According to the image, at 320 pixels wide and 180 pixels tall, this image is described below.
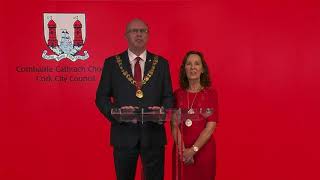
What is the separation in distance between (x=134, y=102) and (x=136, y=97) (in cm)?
3

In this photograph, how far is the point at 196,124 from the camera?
2.56m

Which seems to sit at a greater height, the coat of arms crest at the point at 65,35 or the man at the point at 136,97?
the coat of arms crest at the point at 65,35

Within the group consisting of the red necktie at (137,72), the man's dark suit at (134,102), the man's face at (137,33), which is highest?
the man's face at (137,33)

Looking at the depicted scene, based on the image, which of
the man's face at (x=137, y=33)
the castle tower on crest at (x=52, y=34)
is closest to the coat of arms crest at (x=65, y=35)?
the castle tower on crest at (x=52, y=34)

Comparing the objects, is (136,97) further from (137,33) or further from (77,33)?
(77,33)

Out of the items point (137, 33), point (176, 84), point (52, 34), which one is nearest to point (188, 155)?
point (137, 33)

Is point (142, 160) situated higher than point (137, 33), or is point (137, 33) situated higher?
point (137, 33)

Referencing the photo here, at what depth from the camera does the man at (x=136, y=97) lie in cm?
237

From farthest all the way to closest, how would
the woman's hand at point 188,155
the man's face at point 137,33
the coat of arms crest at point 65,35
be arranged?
the coat of arms crest at point 65,35 → the woman's hand at point 188,155 → the man's face at point 137,33

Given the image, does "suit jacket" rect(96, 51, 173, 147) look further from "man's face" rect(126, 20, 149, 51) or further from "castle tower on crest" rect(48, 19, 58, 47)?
"castle tower on crest" rect(48, 19, 58, 47)

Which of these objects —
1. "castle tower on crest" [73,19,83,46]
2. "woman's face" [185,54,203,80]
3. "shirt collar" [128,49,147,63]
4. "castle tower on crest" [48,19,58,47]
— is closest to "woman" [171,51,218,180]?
"woman's face" [185,54,203,80]

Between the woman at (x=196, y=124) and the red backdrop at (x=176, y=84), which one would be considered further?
the red backdrop at (x=176, y=84)

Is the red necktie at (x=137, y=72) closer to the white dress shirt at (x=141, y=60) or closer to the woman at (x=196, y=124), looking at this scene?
the white dress shirt at (x=141, y=60)

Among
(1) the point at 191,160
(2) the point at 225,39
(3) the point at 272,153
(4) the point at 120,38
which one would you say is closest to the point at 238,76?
(2) the point at 225,39
